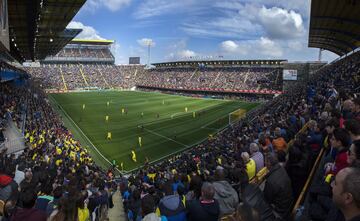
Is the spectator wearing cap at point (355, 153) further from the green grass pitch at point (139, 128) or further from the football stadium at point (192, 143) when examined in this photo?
the green grass pitch at point (139, 128)

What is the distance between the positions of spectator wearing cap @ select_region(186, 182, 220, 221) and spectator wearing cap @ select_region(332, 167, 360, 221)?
2.36 meters

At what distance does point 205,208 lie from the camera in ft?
17.3

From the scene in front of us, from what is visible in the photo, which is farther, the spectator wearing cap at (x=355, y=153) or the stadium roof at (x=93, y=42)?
the stadium roof at (x=93, y=42)

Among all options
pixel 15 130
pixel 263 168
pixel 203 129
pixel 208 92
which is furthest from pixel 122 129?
pixel 208 92

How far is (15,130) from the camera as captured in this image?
21.5 metres

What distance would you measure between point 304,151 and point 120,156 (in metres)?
25.4

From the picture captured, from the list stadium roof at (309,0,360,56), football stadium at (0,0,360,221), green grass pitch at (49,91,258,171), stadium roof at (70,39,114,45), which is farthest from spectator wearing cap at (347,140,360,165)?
stadium roof at (70,39,114,45)

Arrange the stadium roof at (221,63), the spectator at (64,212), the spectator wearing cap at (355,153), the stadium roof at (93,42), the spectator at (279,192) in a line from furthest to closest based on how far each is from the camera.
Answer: the stadium roof at (93,42), the stadium roof at (221,63), the spectator at (279,192), the spectator at (64,212), the spectator wearing cap at (355,153)

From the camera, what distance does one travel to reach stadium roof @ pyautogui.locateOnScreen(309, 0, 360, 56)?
27.1m

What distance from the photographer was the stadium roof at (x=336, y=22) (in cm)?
2708

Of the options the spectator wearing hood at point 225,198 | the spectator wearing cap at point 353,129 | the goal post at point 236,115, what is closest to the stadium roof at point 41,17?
the spectator wearing hood at point 225,198

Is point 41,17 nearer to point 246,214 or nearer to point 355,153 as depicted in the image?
point 355,153

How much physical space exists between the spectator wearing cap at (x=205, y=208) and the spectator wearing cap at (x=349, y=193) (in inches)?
92.9

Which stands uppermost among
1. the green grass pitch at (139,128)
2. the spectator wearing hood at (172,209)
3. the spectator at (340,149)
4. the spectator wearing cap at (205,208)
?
the spectator at (340,149)
